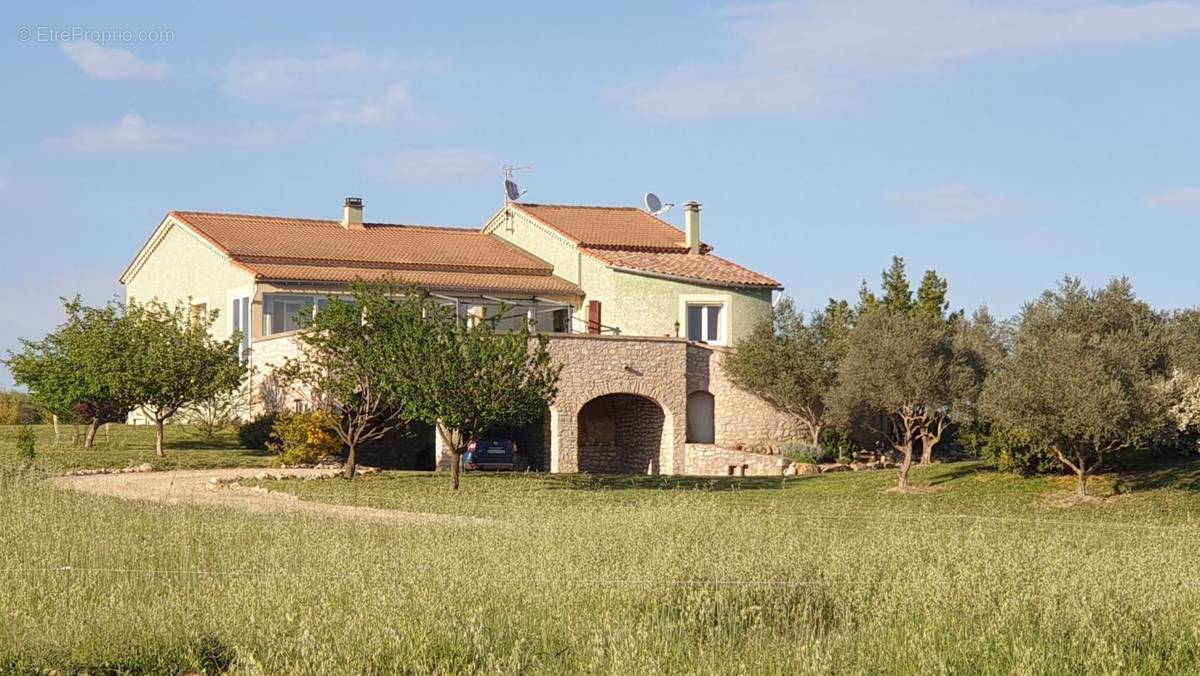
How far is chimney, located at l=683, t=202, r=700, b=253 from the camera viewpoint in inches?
1983

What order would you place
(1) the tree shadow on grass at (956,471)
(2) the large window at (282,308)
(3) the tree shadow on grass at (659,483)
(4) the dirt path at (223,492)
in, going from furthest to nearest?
1. (2) the large window at (282,308)
2. (1) the tree shadow on grass at (956,471)
3. (3) the tree shadow on grass at (659,483)
4. (4) the dirt path at (223,492)

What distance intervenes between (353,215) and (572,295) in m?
8.59

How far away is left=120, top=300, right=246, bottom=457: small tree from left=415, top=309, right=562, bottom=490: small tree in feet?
35.9

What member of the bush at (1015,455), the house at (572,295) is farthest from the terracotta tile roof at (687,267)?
the bush at (1015,455)

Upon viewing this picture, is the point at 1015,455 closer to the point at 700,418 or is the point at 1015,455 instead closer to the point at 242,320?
the point at 700,418

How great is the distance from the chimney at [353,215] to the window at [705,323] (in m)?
12.5

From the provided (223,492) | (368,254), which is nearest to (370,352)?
(223,492)

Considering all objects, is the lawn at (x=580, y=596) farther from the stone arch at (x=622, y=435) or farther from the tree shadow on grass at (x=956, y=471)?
the stone arch at (x=622, y=435)

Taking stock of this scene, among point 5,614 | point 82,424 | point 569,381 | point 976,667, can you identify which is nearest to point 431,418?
point 569,381

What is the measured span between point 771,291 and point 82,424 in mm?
21231

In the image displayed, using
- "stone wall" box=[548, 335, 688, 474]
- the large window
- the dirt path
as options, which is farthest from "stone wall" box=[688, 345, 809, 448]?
the dirt path

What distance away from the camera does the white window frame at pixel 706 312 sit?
4562 centimetres

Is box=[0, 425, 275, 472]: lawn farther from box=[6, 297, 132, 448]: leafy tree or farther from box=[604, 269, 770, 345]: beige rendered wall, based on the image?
box=[604, 269, 770, 345]: beige rendered wall

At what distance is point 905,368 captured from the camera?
36031 mm
